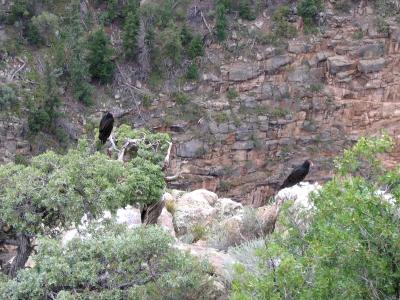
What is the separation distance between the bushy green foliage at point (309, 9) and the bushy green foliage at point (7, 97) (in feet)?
39.0

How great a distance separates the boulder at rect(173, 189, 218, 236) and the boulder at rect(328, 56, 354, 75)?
566 inches

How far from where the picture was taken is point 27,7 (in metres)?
24.3

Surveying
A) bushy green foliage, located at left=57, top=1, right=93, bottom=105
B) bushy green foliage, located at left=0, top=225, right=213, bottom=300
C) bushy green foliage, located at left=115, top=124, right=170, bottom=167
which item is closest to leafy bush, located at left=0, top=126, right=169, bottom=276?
bushy green foliage, located at left=0, top=225, right=213, bottom=300

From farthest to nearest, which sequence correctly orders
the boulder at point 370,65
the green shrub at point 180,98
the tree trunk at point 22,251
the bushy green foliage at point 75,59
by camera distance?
the boulder at point 370,65
the green shrub at point 180,98
the bushy green foliage at point 75,59
the tree trunk at point 22,251

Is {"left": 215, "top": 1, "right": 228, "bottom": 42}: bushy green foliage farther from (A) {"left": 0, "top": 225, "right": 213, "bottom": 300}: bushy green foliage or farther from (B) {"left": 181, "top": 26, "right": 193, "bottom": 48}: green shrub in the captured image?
(A) {"left": 0, "top": 225, "right": 213, "bottom": 300}: bushy green foliage

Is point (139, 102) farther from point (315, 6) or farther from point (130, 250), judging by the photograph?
point (130, 250)

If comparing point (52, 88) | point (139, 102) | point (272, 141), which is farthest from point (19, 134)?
point (272, 141)

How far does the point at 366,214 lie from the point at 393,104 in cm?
2282

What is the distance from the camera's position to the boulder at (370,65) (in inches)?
1015

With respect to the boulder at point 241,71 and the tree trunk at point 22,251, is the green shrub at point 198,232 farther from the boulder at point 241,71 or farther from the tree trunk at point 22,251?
the boulder at point 241,71

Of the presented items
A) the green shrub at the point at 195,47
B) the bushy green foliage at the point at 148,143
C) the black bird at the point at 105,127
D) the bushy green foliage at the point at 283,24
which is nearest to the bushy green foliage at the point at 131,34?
the green shrub at the point at 195,47

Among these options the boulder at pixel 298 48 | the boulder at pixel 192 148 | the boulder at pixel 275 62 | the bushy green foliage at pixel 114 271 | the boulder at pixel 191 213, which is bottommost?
the boulder at pixel 192 148

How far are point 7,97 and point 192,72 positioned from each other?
7.31 meters

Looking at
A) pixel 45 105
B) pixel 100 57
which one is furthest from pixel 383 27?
pixel 45 105
